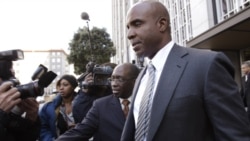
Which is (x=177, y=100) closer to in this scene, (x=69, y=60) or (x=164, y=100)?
(x=164, y=100)

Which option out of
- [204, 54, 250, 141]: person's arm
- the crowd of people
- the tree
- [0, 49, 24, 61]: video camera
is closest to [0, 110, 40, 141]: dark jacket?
the crowd of people

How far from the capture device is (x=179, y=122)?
5.78 ft

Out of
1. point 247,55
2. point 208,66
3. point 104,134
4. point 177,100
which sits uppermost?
point 247,55

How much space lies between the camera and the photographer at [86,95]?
3.99 metres

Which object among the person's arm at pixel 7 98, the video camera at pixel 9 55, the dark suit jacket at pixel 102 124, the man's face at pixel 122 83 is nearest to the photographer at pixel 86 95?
the man's face at pixel 122 83

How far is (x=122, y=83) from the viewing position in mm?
3324

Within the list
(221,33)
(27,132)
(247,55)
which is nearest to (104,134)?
(27,132)

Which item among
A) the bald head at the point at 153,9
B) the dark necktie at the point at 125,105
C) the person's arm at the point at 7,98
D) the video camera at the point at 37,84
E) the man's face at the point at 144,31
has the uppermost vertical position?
the bald head at the point at 153,9

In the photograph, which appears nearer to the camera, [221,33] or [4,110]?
[4,110]

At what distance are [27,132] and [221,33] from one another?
829 cm

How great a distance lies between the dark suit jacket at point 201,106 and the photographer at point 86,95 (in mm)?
2263

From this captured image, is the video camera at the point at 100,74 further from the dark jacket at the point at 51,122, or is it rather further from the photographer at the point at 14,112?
the photographer at the point at 14,112

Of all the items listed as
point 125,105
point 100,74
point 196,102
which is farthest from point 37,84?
point 100,74

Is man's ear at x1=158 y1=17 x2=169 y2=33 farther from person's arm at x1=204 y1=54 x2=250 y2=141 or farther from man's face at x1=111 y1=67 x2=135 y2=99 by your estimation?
man's face at x1=111 y1=67 x2=135 y2=99
